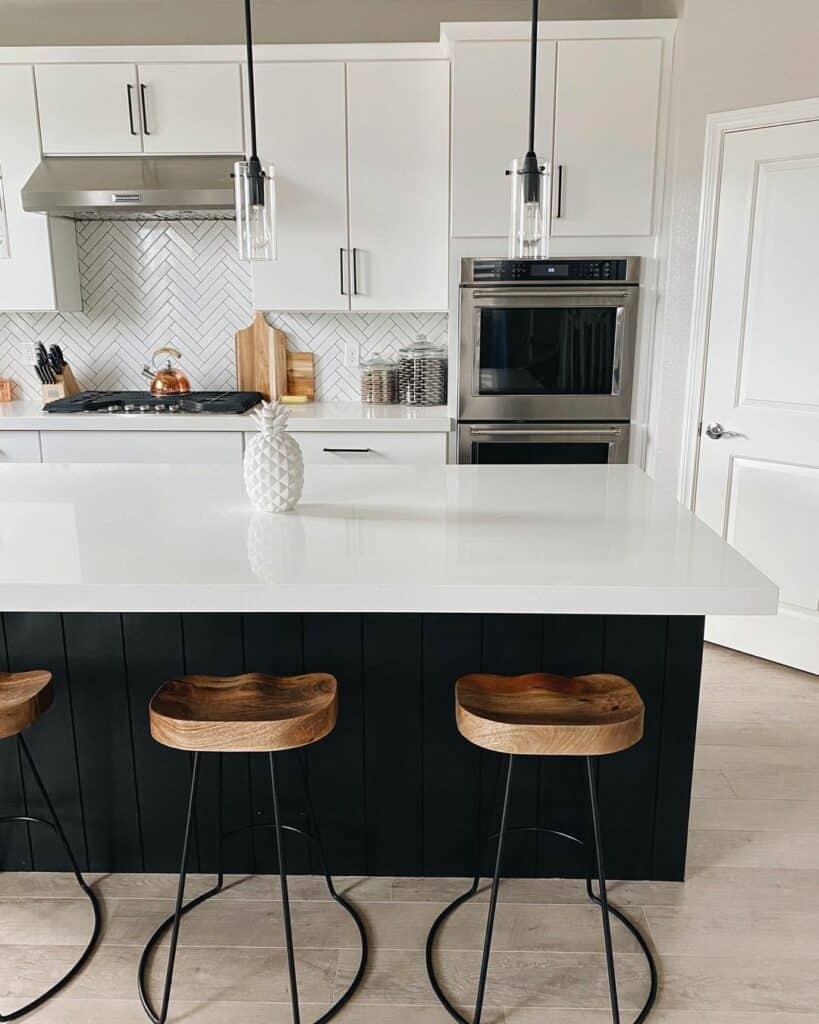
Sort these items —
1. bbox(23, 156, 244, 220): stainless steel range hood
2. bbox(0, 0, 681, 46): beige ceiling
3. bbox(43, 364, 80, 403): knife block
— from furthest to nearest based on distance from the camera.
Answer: bbox(43, 364, 80, 403): knife block, bbox(0, 0, 681, 46): beige ceiling, bbox(23, 156, 244, 220): stainless steel range hood

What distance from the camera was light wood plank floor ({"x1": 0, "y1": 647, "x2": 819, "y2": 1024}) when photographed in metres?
1.87

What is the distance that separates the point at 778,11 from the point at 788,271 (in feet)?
3.02

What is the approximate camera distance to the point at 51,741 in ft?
7.27

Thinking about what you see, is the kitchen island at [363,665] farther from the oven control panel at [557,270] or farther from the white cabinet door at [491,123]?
the white cabinet door at [491,123]

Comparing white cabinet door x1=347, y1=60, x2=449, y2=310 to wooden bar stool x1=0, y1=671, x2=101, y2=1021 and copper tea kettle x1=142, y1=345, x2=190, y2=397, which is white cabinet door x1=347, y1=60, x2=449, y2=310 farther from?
wooden bar stool x1=0, y1=671, x2=101, y2=1021

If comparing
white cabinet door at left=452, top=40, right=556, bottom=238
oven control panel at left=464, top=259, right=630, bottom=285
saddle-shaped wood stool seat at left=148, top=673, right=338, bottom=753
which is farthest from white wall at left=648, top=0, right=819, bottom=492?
saddle-shaped wood stool seat at left=148, top=673, right=338, bottom=753

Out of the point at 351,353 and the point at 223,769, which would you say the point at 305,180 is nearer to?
the point at 351,353

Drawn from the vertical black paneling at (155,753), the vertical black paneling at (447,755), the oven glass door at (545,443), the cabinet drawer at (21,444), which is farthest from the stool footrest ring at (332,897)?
the cabinet drawer at (21,444)

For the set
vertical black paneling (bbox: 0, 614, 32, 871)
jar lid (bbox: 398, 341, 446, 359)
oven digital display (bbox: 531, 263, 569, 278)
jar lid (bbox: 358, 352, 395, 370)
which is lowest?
vertical black paneling (bbox: 0, 614, 32, 871)

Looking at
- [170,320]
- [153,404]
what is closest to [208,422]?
[153,404]

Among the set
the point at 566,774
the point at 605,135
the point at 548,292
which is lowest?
the point at 566,774

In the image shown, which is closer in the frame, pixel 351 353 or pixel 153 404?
pixel 153 404

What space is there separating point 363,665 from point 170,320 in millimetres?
2816

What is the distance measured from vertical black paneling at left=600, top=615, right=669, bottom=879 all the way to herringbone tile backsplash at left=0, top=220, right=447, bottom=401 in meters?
2.55
